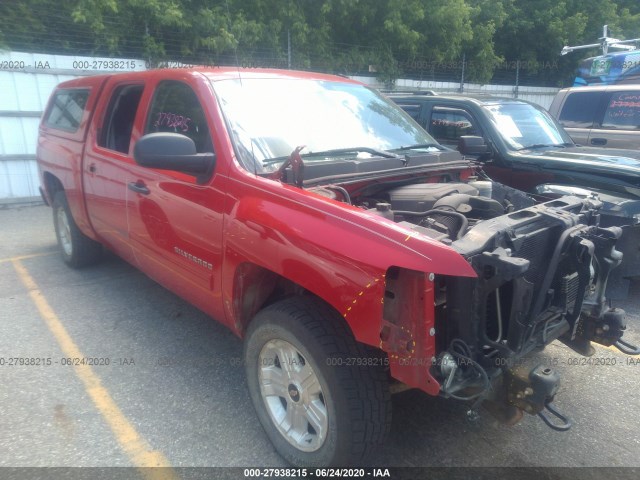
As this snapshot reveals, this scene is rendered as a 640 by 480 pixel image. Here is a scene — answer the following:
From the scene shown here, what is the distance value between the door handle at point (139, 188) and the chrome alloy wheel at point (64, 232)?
6.80 feet

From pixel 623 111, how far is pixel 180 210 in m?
7.14

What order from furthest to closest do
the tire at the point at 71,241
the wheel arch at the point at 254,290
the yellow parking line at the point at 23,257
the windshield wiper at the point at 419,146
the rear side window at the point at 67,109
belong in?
the yellow parking line at the point at 23,257 → the tire at the point at 71,241 → the rear side window at the point at 67,109 → the windshield wiper at the point at 419,146 → the wheel arch at the point at 254,290

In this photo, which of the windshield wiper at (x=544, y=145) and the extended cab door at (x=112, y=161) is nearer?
the extended cab door at (x=112, y=161)

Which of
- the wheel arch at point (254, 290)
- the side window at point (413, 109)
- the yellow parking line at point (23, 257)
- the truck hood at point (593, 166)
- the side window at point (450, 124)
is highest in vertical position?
the side window at point (413, 109)

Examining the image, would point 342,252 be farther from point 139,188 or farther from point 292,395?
point 139,188

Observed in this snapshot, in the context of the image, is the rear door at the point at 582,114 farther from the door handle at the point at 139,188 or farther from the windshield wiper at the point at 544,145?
the door handle at the point at 139,188

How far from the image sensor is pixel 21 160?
30.1 feet

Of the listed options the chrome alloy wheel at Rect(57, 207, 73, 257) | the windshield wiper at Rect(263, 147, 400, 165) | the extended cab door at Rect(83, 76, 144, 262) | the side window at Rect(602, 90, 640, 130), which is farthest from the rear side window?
the side window at Rect(602, 90, 640, 130)

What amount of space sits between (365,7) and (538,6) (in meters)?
10.3

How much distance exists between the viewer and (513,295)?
7.64 feet

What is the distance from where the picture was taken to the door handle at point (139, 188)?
363cm

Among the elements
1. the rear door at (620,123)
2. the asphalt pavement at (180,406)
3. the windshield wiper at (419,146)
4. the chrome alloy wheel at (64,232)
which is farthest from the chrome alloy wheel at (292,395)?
the rear door at (620,123)

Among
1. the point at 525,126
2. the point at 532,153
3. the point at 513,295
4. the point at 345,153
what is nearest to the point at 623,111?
the point at 525,126

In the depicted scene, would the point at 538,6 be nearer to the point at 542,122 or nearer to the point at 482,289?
the point at 542,122
